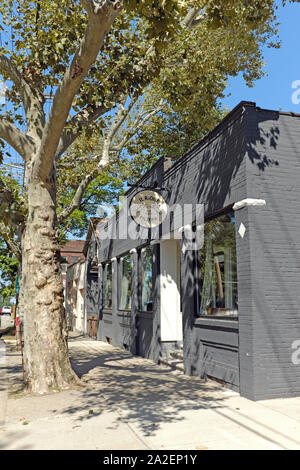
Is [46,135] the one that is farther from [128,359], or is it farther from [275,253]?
[128,359]

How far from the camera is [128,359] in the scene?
13.5 metres

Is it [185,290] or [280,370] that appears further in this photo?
[185,290]

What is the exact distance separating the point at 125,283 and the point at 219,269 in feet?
26.7

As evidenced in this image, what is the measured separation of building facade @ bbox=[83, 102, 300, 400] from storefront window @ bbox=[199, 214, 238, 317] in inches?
0.8

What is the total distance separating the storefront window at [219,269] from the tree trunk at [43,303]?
319cm

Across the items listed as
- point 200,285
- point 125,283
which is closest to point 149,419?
point 200,285

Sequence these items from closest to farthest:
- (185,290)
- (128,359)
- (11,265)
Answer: (185,290) → (128,359) → (11,265)

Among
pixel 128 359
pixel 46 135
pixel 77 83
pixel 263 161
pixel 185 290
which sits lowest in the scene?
pixel 128 359

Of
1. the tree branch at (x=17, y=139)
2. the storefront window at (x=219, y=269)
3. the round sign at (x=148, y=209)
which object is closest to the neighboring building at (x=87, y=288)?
the round sign at (x=148, y=209)

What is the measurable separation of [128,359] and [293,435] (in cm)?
858

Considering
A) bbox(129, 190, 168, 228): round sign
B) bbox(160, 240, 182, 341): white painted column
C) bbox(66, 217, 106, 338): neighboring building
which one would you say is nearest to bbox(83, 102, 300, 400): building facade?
bbox(129, 190, 168, 228): round sign

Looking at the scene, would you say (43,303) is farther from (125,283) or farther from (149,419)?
(125,283)
